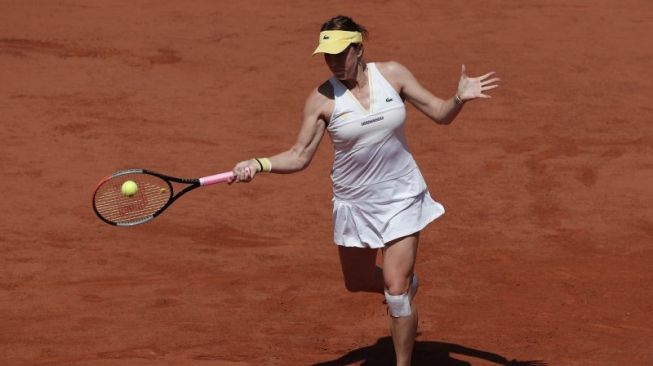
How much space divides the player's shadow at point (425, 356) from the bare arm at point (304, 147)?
58.9 inches

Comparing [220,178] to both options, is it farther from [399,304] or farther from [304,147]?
[399,304]

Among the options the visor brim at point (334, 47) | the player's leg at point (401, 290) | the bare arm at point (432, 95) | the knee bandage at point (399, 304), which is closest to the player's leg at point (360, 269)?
the player's leg at point (401, 290)

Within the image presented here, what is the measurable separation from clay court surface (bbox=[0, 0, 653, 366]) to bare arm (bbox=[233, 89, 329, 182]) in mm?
1462

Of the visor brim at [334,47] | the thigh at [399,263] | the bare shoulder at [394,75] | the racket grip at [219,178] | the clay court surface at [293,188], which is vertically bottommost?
the clay court surface at [293,188]

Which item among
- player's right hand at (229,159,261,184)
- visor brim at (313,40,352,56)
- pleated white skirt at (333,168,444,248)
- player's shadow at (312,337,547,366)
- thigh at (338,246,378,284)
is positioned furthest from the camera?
player's shadow at (312,337,547,366)

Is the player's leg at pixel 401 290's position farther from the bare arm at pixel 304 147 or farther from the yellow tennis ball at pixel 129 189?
the yellow tennis ball at pixel 129 189

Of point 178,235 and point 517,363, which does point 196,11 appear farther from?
point 517,363

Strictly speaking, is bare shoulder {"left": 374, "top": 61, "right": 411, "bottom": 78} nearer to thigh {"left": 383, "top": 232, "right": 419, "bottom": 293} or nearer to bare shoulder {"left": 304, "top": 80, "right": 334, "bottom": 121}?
bare shoulder {"left": 304, "top": 80, "right": 334, "bottom": 121}

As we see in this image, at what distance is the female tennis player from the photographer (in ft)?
24.1

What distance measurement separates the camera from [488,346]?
27.7 feet

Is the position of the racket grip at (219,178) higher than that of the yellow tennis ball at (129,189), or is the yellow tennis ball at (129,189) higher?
the racket grip at (219,178)

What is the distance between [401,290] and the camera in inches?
290

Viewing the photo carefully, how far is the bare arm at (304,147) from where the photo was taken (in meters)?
7.35

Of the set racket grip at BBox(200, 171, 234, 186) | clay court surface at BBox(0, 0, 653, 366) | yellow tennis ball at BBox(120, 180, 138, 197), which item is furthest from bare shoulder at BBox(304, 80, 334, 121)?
clay court surface at BBox(0, 0, 653, 366)
